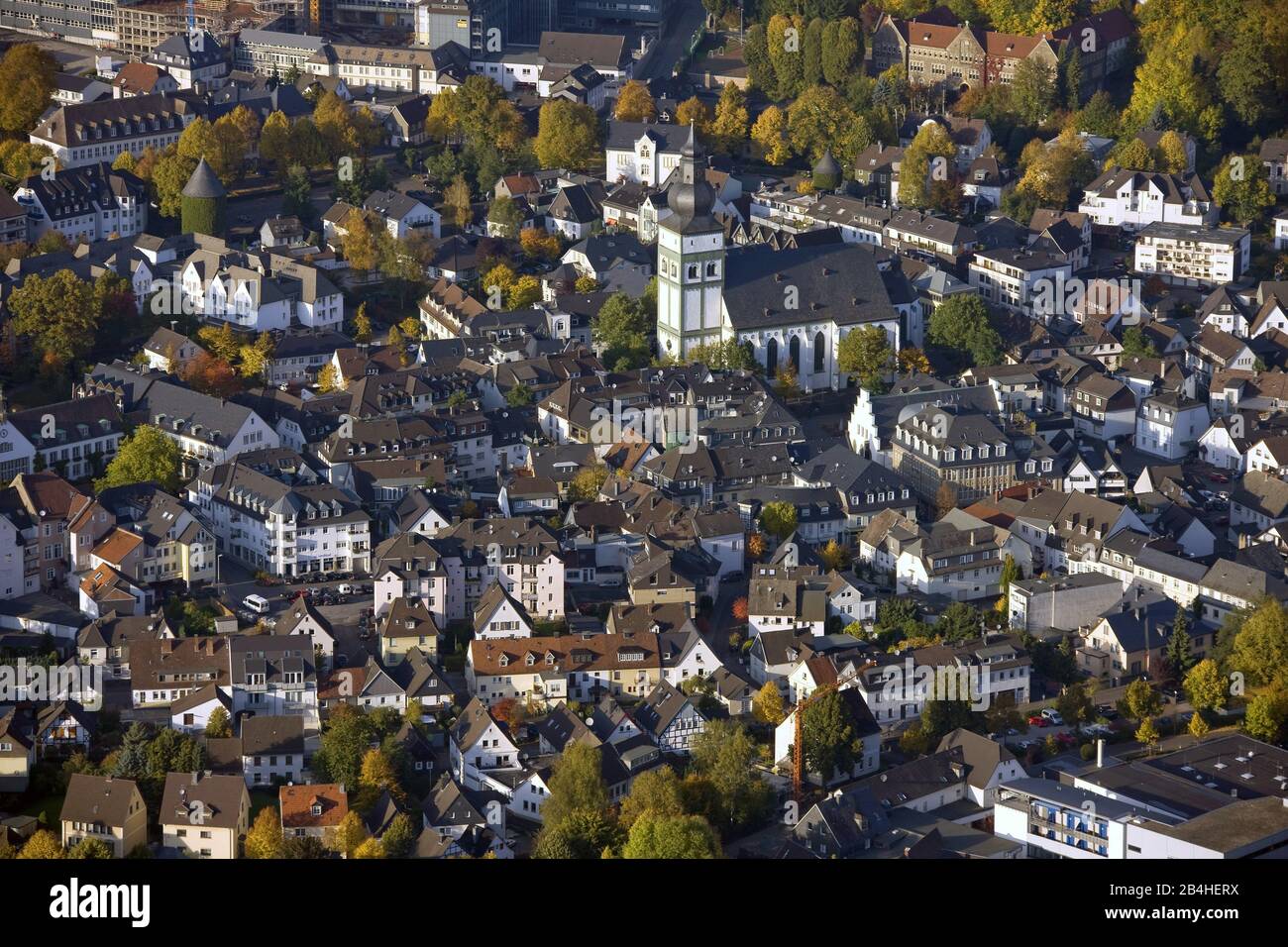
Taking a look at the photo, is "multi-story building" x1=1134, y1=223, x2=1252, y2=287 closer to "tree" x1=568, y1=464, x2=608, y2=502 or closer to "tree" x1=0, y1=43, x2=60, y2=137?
"tree" x1=568, y1=464, x2=608, y2=502

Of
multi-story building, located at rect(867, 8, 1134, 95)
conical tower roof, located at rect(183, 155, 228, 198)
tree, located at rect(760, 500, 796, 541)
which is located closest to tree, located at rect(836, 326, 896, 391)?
tree, located at rect(760, 500, 796, 541)

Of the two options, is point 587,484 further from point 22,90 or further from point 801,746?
point 22,90

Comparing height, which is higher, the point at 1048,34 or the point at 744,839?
the point at 1048,34

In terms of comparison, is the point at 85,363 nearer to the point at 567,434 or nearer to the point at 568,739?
the point at 567,434

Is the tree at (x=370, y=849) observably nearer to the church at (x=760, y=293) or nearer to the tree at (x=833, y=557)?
the tree at (x=833, y=557)

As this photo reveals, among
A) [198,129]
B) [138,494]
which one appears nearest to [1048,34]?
[198,129]

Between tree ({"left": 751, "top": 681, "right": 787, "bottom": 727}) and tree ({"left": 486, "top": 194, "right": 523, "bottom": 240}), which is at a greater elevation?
tree ({"left": 486, "top": 194, "right": 523, "bottom": 240})

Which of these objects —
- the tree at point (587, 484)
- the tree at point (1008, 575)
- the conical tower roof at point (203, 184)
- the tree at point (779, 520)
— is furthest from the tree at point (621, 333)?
the tree at point (1008, 575)
